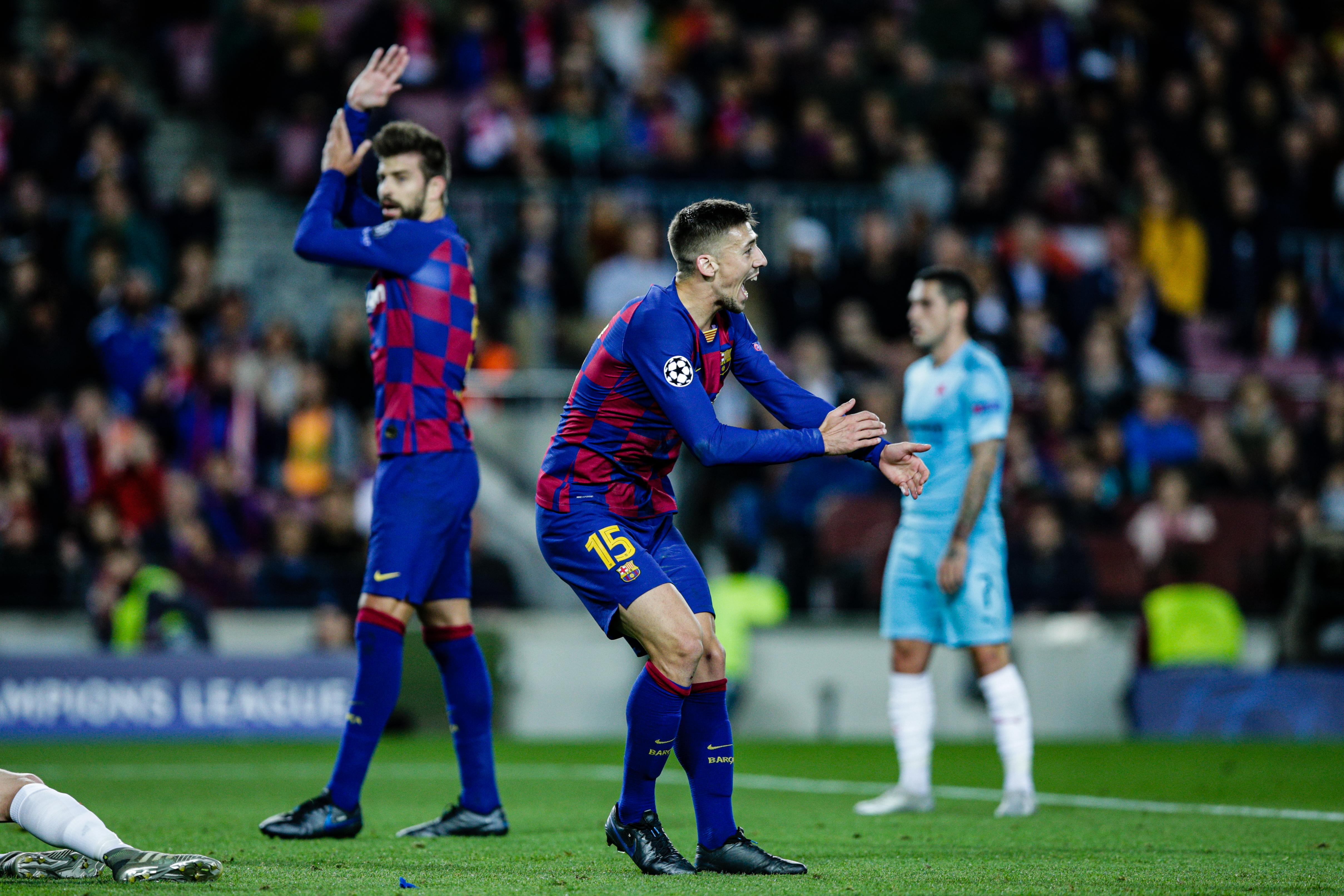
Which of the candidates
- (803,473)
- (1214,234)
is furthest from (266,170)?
(1214,234)

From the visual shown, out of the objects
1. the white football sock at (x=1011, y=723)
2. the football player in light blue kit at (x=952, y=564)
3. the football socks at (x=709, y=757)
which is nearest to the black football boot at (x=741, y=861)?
the football socks at (x=709, y=757)

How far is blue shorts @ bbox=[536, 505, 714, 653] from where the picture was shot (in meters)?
5.86

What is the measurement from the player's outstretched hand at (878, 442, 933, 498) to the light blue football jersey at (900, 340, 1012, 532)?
2391mm

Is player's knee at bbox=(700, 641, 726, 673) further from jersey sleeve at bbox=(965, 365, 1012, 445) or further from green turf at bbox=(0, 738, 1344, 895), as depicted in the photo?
jersey sleeve at bbox=(965, 365, 1012, 445)

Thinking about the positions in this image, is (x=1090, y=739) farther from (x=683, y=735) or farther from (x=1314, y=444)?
(x=683, y=735)

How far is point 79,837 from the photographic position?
16.9 ft

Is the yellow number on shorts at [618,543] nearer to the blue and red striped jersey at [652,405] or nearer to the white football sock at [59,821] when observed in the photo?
the blue and red striped jersey at [652,405]

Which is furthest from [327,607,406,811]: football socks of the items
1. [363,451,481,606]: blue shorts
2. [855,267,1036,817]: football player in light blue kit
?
[855,267,1036,817]: football player in light blue kit

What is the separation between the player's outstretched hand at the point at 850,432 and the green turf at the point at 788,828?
1393mm

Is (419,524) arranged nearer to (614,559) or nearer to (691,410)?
(614,559)

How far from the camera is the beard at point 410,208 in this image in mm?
7145

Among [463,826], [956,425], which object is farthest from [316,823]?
[956,425]

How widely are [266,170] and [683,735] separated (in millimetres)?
13985

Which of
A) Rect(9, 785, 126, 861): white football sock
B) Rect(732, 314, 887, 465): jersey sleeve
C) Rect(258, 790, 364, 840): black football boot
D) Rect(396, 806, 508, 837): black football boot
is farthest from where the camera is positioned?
Rect(396, 806, 508, 837): black football boot
